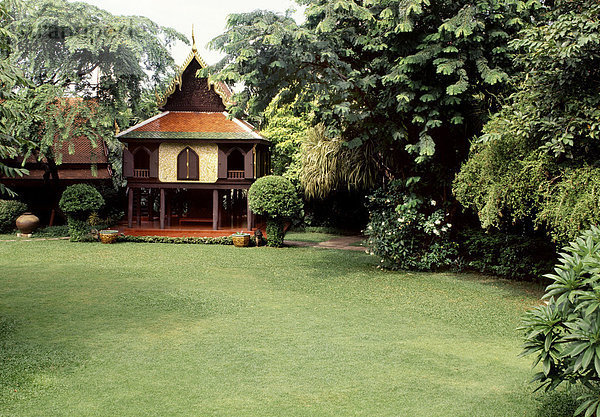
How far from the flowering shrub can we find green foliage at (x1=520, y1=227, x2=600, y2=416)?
8.87m

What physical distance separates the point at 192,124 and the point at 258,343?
16223mm

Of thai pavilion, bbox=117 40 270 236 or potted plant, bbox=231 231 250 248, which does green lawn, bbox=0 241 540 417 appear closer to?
potted plant, bbox=231 231 250 248

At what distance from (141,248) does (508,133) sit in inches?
489

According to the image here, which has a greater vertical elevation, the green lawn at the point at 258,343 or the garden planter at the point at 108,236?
the garden planter at the point at 108,236

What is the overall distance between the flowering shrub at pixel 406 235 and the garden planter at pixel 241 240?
5.80m

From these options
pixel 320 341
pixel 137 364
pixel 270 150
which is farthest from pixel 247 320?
pixel 270 150

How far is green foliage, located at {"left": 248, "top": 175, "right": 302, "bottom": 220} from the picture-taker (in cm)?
1850

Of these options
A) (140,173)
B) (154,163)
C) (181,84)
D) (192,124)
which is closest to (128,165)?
(140,173)

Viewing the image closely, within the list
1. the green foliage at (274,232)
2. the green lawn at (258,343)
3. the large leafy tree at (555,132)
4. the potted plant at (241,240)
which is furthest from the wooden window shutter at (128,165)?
the large leafy tree at (555,132)

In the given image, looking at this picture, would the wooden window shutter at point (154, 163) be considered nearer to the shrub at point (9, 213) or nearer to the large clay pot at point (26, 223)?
the large clay pot at point (26, 223)

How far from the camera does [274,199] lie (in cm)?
1847

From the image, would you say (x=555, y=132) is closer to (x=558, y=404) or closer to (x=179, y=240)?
(x=558, y=404)

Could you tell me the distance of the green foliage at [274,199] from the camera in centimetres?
1850

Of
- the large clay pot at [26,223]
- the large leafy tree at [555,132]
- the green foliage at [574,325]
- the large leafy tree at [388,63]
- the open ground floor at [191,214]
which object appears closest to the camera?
the green foliage at [574,325]
